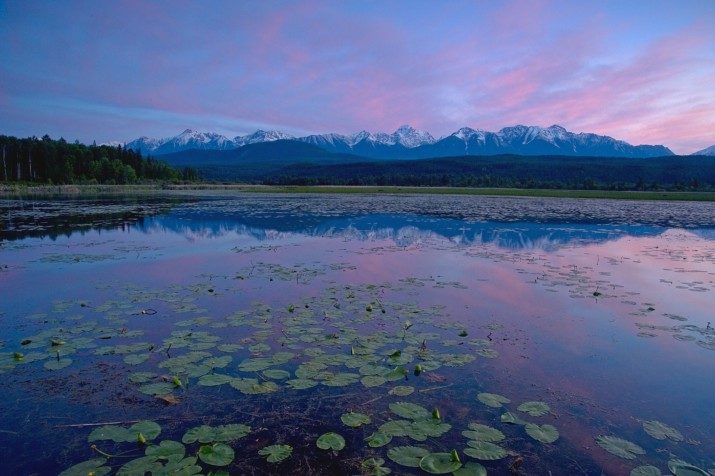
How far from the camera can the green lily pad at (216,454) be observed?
4.15m

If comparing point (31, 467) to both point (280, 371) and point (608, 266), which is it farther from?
point (608, 266)

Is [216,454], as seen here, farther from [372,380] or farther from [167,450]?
[372,380]

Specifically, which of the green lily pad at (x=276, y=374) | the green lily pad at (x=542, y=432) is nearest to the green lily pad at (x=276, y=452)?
the green lily pad at (x=276, y=374)

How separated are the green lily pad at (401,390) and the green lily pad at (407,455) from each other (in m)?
1.19

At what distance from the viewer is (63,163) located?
8206 cm

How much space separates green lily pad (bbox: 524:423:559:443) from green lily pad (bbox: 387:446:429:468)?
1406mm

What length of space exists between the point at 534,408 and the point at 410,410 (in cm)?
168

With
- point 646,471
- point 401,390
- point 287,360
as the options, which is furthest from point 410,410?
point 646,471

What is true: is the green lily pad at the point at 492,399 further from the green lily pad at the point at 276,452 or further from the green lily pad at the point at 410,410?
the green lily pad at the point at 276,452

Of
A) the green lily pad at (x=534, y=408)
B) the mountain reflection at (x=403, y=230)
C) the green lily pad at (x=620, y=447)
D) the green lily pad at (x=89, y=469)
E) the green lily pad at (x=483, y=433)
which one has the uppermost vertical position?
the mountain reflection at (x=403, y=230)

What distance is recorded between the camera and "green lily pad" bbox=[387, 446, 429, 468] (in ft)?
13.9

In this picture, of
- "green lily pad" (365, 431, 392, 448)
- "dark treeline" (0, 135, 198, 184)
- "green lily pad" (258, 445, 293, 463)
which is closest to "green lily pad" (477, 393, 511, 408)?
"green lily pad" (365, 431, 392, 448)

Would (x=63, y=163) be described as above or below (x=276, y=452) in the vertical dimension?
above

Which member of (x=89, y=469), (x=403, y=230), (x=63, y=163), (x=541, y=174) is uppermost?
(x=541, y=174)
